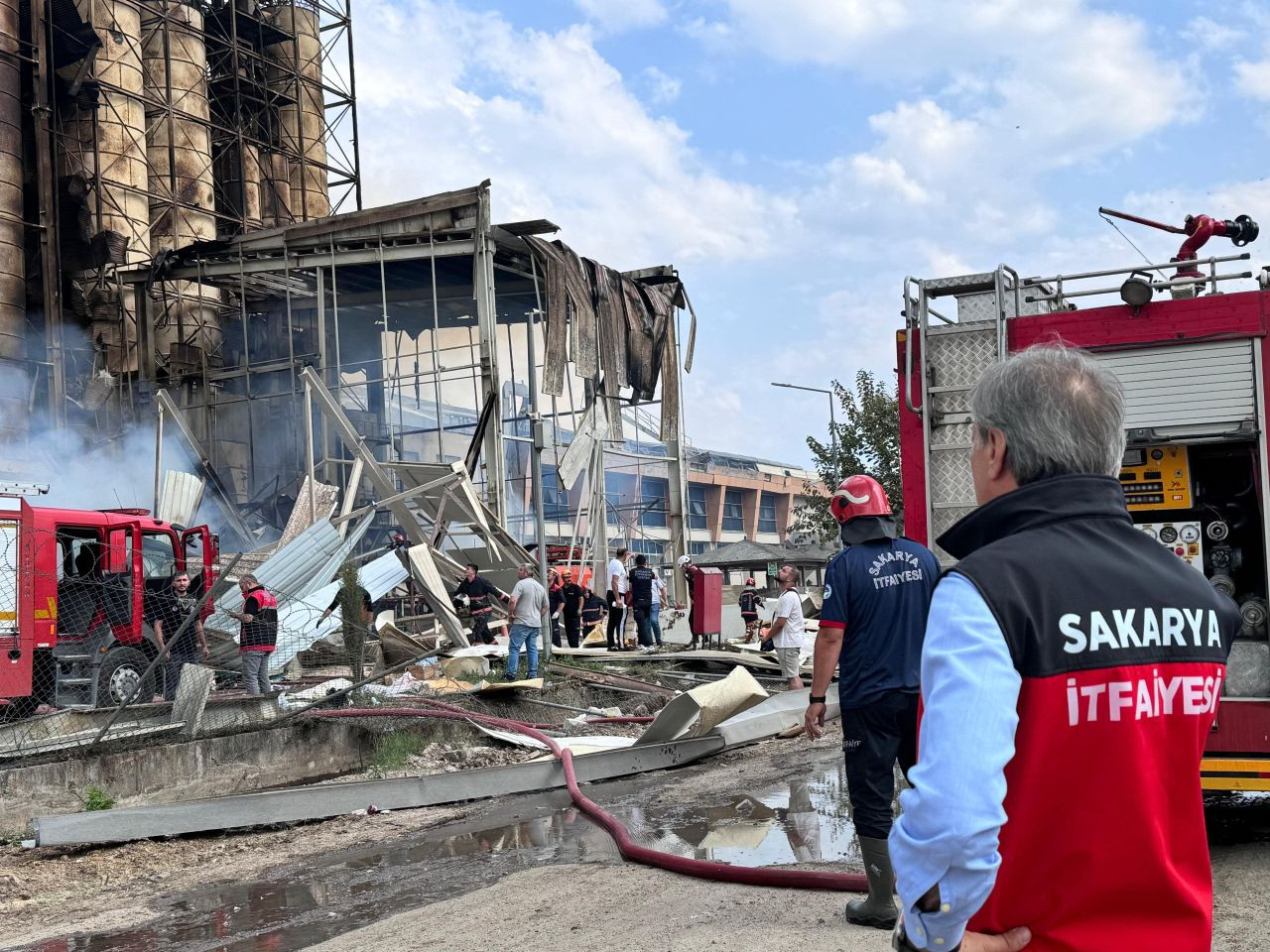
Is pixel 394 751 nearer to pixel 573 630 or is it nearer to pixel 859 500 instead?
pixel 859 500

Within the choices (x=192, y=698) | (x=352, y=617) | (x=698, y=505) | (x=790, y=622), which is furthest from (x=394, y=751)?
(x=698, y=505)

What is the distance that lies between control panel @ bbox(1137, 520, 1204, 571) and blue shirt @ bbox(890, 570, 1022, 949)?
600 cm

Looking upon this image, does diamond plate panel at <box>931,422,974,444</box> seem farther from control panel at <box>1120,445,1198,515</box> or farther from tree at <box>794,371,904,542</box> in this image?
tree at <box>794,371,904,542</box>

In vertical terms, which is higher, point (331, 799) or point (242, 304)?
point (242, 304)

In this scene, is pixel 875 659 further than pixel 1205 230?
No

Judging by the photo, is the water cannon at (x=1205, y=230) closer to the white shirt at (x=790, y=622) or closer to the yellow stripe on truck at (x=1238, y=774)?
the yellow stripe on truck at (x=1238, y=774)

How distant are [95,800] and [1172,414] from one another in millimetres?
8244

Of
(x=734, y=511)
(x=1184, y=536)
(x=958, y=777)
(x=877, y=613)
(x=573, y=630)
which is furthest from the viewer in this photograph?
(x=734, y=511)

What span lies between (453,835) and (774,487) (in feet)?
274

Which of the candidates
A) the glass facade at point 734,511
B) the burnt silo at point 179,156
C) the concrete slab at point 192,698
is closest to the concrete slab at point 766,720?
the concrete slab at point 192,698

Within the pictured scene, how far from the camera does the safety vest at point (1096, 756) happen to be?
1912 millimetres

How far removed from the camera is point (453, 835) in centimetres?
885

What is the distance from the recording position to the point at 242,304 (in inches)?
1182

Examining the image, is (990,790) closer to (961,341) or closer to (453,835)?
(961,341)
